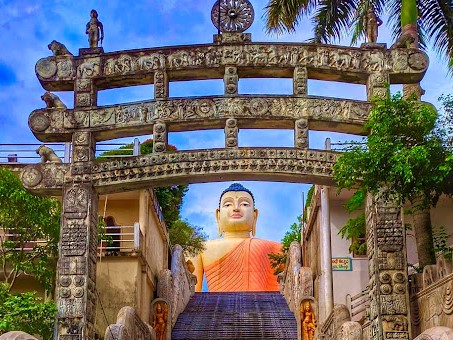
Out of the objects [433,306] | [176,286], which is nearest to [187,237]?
[176,286]

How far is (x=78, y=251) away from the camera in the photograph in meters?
12.6

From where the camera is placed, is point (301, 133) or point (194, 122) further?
point (194, 122)

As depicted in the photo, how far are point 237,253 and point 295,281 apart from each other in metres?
9.49

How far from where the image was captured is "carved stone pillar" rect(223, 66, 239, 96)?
13320 mm

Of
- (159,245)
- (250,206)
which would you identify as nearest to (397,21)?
(159,245)

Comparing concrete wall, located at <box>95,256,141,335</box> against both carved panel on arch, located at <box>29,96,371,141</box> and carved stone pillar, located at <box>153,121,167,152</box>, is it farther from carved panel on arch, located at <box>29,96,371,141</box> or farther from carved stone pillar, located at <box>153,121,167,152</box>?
carved stone pillar, located at <box>153,121,167,152</box>

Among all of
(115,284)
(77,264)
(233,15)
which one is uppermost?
(233,15)

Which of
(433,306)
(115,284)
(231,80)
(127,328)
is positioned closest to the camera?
(433,306)

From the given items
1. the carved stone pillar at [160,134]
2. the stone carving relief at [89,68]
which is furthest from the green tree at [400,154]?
the stone carving relief at [89,68]

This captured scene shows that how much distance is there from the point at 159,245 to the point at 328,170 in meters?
12.2

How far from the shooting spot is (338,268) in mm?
19906

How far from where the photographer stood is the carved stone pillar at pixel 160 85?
13.4 meters

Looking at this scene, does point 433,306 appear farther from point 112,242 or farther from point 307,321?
point 112,242

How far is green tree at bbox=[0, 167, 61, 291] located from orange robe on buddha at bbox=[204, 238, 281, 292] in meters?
12.5
